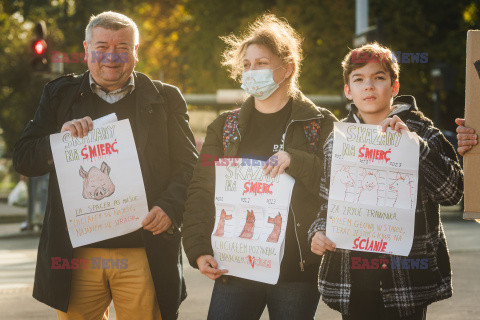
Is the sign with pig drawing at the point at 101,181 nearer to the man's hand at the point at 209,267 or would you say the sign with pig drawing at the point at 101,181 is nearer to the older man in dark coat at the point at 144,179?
the older man in dark coat at the point at 144,179

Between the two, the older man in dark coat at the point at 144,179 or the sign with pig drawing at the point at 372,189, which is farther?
the older man in dark coat at the point at 144,179

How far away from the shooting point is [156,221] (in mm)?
3836

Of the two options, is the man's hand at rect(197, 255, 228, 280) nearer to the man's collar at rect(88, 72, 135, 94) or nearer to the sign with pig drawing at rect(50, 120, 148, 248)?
the sign with pig drawing at rect(50, 120, 148, 248)

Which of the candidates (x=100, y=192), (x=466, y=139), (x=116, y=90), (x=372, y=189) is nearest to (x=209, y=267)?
(x=100, y=192)

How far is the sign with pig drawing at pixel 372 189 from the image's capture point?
10.9ft

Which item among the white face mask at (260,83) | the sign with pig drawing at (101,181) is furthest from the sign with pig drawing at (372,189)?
the sign with pig drawing at (101,181)

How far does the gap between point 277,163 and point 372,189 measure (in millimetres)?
454

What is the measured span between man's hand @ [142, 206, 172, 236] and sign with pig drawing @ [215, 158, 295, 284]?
33 cm

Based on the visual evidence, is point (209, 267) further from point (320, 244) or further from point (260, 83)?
point (260, 83)

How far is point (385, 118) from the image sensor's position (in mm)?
3451

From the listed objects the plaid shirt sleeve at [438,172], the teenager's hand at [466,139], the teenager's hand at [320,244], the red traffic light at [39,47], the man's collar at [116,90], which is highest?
the red traffic light at [39,47]

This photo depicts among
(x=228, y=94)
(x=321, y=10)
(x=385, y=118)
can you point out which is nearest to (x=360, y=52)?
(x=385, y=118)

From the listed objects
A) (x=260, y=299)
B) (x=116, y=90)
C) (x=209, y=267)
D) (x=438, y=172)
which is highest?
(x=116, y=90)

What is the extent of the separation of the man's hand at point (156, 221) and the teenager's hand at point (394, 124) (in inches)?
48.3
